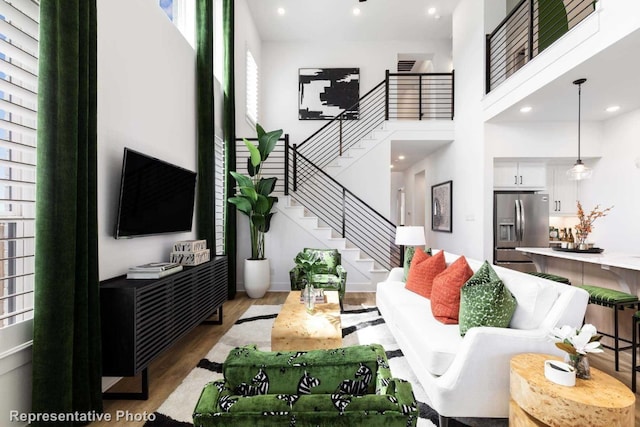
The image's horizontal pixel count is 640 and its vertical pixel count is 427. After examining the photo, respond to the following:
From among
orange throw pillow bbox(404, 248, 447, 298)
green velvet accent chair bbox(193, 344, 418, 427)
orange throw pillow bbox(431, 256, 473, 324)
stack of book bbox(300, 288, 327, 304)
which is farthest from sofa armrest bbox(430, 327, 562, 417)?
stack of book bbox(300, 288, 327, 304)

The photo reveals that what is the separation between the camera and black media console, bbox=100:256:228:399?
2066 millimetres

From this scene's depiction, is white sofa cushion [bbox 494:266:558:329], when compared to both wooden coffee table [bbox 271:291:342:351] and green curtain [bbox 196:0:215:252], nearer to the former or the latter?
wooden coffee table [bbox 271:291:342:351]

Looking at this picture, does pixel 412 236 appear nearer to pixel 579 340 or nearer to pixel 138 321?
pixel 579 340

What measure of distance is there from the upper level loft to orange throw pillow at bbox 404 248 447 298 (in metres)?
2.35

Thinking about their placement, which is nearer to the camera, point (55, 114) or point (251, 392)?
point (251, 392)

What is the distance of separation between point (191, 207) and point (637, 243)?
597cm

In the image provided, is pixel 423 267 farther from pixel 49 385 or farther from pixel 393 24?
pixel 393 24

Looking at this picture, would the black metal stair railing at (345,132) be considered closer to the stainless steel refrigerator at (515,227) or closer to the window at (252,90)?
the window at (252,90)

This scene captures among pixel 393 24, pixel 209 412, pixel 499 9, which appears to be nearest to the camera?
pixel 209 412

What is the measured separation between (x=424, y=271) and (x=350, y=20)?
18.9 ft

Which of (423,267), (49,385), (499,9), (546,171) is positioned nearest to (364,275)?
(423,267)

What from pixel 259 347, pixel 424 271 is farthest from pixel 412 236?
pixel 259 347

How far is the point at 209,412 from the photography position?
0.75 meters

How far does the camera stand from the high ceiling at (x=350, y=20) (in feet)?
19.8
